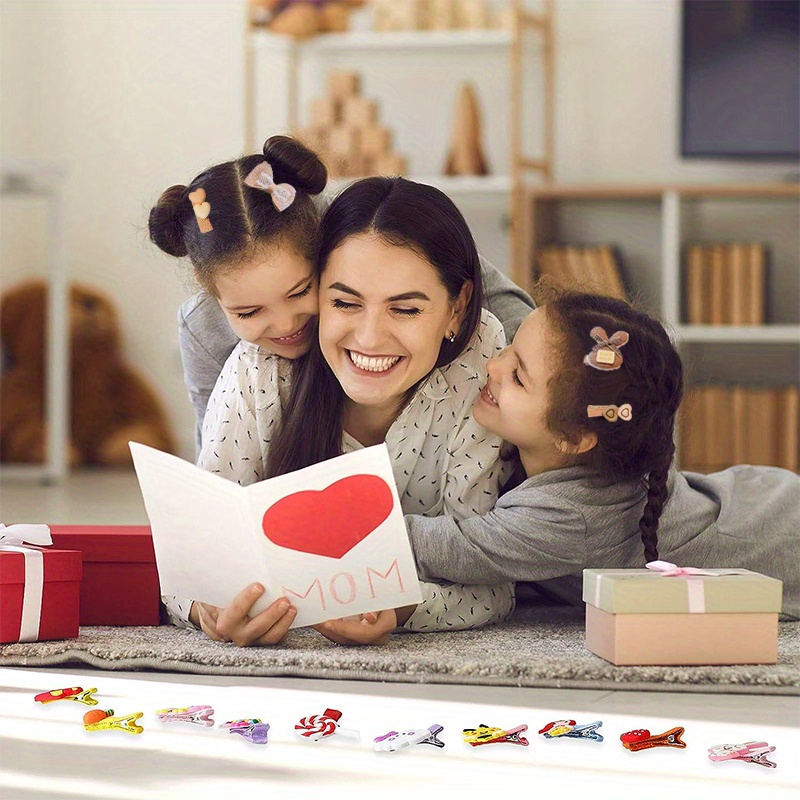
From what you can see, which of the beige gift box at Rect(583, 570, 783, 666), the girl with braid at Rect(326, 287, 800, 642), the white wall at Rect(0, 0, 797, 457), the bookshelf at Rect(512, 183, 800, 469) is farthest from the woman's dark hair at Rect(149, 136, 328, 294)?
the white wall at Rect(0, 0, 797, 457)

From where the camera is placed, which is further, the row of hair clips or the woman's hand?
the woman's hand

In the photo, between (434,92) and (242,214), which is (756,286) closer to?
(434,92)

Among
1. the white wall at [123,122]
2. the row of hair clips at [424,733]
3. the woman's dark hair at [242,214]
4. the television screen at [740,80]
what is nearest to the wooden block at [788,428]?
the television screen at [740,80]

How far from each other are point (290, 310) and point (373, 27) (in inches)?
100

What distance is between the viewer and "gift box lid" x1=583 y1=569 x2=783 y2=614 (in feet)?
4.00

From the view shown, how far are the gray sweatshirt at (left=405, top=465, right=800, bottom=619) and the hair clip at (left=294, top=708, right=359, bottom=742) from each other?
377 millimetres

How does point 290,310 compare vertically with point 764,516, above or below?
above

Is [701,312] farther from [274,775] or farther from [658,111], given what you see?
[274,775]

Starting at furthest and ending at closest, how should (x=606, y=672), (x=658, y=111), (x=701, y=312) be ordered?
1. (x=658, y=111)
2. (x=701, y=312)
3. (x=606, y=672)

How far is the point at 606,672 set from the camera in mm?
1180

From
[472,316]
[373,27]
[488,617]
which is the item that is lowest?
[488,617]

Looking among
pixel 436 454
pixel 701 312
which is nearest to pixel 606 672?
pixel 436 454

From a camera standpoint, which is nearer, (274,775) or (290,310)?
(274,775)

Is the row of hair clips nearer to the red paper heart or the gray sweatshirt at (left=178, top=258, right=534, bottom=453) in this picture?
the red paper heart
